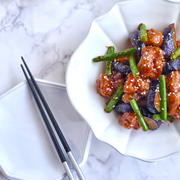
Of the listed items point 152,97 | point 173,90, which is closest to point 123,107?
point 152,97

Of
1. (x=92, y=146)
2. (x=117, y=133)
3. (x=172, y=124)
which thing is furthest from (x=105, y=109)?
(x=172, y=124)

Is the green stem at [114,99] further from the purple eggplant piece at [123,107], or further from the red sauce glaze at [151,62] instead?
the red sauce glaze at [151,62]

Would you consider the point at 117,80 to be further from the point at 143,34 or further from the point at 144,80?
the point at 143,34

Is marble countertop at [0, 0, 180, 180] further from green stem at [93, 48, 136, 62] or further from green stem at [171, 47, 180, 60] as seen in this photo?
green stem at [171, 47, 180, 60]

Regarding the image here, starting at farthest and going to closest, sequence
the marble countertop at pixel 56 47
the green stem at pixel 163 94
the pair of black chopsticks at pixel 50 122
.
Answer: the marble countertop at pixel 56 47
the pair of black chopsticks at pixel 50 122
the green stem at pixel 163 94

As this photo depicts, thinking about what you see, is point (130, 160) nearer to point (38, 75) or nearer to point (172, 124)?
point (172, 124)

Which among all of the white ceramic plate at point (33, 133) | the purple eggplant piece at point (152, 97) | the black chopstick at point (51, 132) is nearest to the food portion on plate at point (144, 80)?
the purple eggplant piece at point (152, 97)
